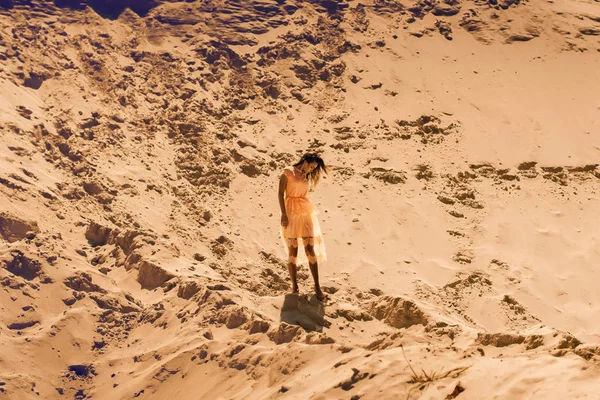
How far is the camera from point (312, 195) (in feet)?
35.3


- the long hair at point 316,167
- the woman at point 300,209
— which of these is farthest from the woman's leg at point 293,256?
the long hair at point 316,167

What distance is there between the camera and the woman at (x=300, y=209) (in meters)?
6.34

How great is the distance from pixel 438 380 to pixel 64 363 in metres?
3.30

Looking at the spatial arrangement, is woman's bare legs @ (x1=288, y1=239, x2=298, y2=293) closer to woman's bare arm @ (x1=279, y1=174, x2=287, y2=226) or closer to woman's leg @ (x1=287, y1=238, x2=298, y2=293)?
woman's leg @ (x1=287, y1=238, x2=298, y2=293)

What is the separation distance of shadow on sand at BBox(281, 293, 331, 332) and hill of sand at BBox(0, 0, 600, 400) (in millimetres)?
25

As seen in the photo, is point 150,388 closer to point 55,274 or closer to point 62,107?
point 55,274

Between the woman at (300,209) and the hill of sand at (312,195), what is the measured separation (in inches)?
14.6

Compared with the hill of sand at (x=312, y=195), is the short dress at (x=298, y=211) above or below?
above

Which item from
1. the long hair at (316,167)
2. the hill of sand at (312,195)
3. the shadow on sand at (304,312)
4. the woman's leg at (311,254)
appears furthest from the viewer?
the woman's leg at (311,254)

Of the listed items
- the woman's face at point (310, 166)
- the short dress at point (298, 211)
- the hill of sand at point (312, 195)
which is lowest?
the hill of sand at point (312, 195)

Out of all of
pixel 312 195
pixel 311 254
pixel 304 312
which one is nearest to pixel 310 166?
pixel 311 254

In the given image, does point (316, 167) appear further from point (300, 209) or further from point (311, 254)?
point (311, 254)

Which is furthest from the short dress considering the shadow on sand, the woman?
the shadow on sand

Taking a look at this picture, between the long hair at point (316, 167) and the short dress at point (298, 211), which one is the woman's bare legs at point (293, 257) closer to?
the short dress at point (298, 211)
